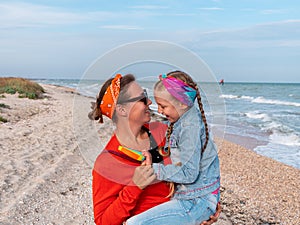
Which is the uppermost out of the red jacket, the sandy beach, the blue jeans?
the red jacket

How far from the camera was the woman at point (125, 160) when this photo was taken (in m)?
2.31

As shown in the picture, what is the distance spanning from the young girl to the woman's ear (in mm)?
216

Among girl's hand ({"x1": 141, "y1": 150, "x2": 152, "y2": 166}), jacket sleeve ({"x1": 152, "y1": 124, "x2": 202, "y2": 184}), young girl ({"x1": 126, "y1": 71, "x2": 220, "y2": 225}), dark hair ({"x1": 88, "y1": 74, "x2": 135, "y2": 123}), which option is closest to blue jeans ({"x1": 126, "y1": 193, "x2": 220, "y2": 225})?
young girl ({"x1": 126, "y1": 71, "x2": 220, "y2": 225})

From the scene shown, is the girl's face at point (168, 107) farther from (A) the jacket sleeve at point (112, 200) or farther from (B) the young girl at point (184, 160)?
(A) the jacket sleeve at point (112, 200)

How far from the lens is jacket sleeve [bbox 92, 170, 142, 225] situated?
7.73ft

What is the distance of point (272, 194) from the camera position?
26.1 ft

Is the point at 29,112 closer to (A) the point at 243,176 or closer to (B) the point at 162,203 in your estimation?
(A) the point at 243,176

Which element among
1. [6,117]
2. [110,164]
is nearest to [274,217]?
[110,164]

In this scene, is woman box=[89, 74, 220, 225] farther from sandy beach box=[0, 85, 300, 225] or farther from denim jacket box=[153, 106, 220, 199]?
sandy beach box=[0, 85, 300, 225]

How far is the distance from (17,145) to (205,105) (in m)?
7.92

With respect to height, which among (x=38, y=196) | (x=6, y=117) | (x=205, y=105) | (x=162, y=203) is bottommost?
(x=6, y=117)

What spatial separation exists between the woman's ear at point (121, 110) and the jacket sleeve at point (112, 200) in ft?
1.35

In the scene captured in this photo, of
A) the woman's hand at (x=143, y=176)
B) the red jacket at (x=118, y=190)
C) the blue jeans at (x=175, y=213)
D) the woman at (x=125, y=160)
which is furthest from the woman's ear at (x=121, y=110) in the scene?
the blue jeans at (x=175, y=213)

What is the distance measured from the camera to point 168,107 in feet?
7.95
